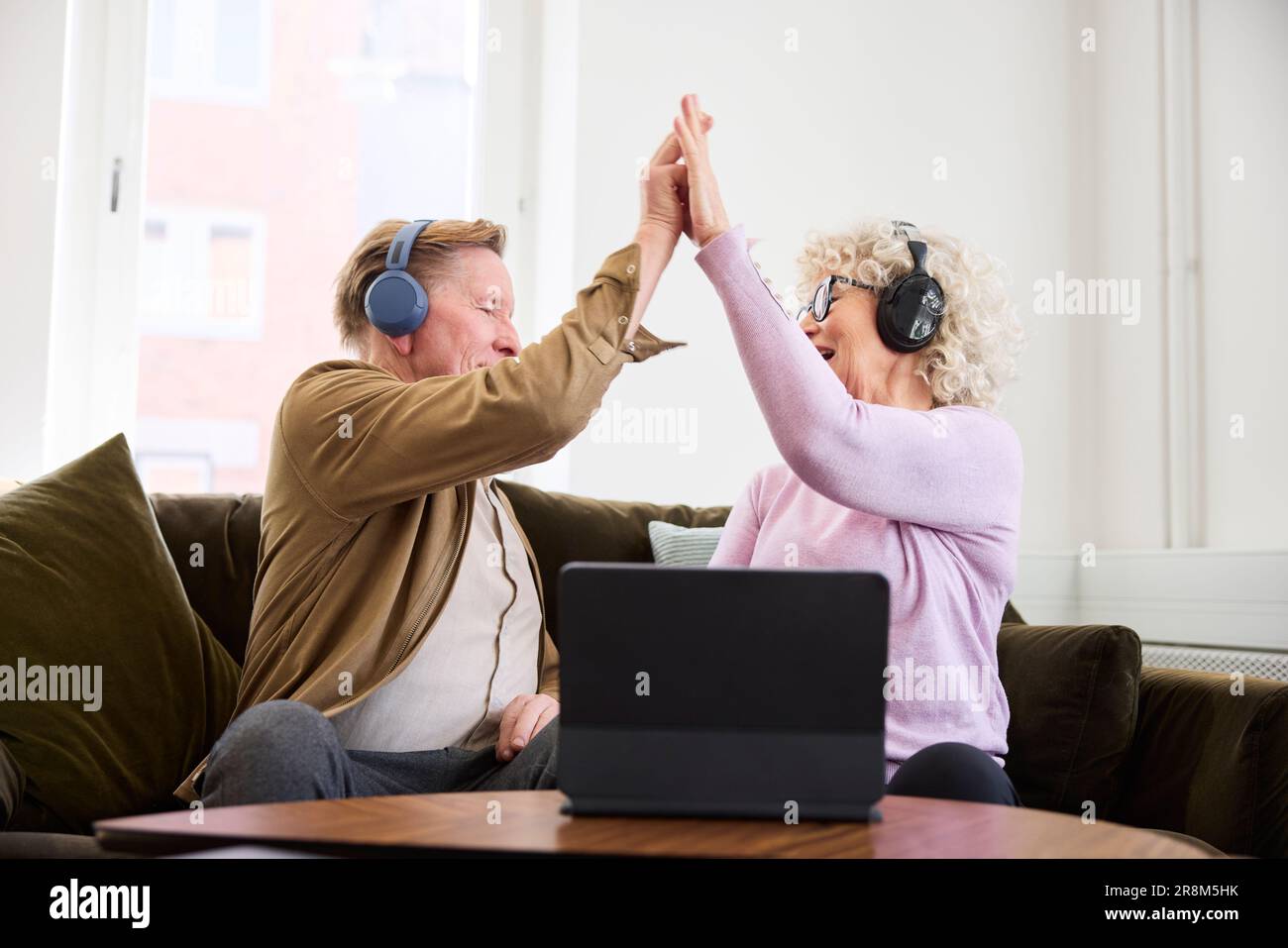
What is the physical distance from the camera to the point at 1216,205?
9.09 feet

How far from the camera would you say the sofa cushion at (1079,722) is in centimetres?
173

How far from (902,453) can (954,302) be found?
1.21 ft

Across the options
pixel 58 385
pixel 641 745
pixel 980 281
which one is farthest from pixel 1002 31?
pixel 641 745

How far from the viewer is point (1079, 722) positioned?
175 centimetres

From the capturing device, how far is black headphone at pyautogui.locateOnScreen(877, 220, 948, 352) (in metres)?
1.66

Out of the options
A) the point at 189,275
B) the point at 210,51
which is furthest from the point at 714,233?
the point at 210,51

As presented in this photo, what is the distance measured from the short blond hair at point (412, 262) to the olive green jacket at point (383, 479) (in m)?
0.20

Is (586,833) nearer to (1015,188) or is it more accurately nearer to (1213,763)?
(1213,763)

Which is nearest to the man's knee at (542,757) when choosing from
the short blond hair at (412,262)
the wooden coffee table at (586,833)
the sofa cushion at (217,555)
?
the wooden coffee table at (586,833)

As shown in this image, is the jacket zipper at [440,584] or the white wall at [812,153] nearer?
the jacket zipper at [440,584]

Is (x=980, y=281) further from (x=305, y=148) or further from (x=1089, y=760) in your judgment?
(x=305, y=148)

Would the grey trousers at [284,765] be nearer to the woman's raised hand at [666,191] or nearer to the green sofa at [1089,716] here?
the green sofa at [1089,716]

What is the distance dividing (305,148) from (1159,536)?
236 cm

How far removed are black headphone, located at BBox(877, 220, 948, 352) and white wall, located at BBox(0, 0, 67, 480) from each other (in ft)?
6.17
